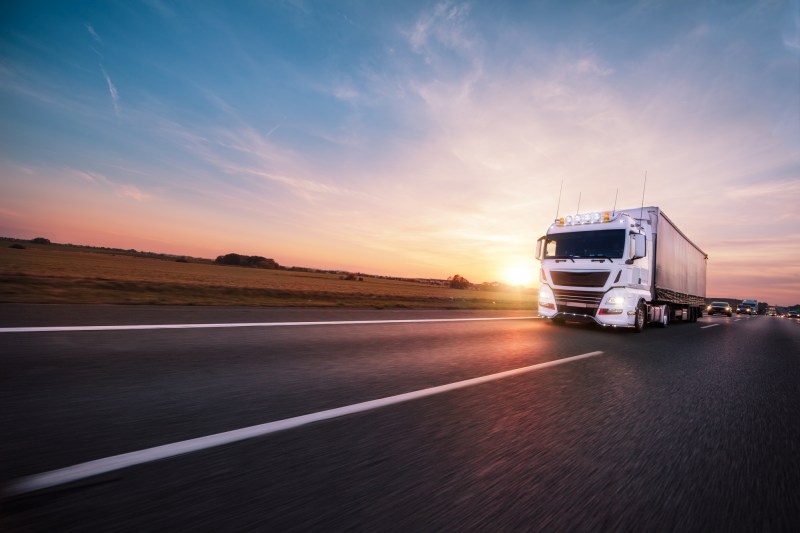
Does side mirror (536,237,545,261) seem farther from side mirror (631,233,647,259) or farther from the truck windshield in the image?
side mirror (631,233,647,259)

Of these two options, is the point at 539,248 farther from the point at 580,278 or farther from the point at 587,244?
the point at 580,278

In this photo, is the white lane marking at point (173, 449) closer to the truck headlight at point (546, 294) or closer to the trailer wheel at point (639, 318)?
the truck headlight at point (546, 294)

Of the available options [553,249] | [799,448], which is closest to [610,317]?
[553,249]

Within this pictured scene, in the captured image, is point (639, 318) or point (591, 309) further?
point (639, 318)

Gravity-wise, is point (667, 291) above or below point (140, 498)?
above

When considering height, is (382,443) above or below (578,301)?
below

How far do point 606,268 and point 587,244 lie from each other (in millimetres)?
1042

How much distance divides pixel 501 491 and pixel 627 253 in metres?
10.7

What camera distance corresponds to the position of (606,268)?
1059 centimetres

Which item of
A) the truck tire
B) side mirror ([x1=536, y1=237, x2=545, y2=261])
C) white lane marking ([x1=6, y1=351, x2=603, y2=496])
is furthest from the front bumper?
white lane marking ([x1=6, y1=351, x2=603, y2=496])

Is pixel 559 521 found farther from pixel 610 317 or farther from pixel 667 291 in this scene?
pixel 667 291

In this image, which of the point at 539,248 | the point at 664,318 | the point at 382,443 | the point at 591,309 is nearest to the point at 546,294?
the point at 591,309

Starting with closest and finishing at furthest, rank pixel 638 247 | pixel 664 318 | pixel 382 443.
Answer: pixel 382 443
pixel 638 247
pixel 664 318

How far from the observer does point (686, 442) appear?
2566mm
